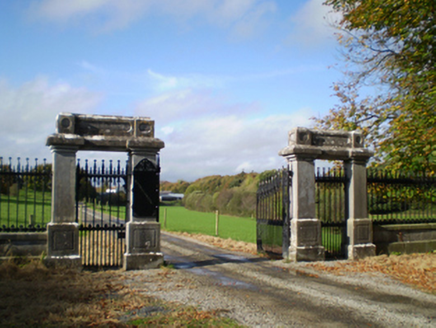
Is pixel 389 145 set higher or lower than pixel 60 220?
higher

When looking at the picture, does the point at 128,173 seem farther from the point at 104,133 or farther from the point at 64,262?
the point at 64,262

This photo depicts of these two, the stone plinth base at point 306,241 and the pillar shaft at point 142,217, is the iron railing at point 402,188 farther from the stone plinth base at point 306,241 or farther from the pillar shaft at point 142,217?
the pillar shaft at point 142,217

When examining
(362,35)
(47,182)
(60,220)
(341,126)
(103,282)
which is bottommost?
(103,282)

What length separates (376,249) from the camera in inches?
447

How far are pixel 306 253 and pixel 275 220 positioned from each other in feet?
4.19

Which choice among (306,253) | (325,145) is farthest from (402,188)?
(306,253)

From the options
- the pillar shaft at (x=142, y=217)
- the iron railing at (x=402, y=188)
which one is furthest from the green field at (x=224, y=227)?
the pillar shaft at (x=142, y=217)

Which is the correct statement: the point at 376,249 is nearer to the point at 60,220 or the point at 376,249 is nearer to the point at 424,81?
the point at 424,81

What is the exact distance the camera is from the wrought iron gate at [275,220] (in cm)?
1059

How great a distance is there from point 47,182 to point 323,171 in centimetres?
689

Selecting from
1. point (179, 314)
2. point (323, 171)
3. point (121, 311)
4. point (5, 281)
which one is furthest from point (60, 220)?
point (323, 171)

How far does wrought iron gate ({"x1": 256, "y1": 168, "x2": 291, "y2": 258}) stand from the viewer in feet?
34.7

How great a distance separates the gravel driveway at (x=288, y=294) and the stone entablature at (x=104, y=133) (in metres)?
2.92

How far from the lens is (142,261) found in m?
9.38
